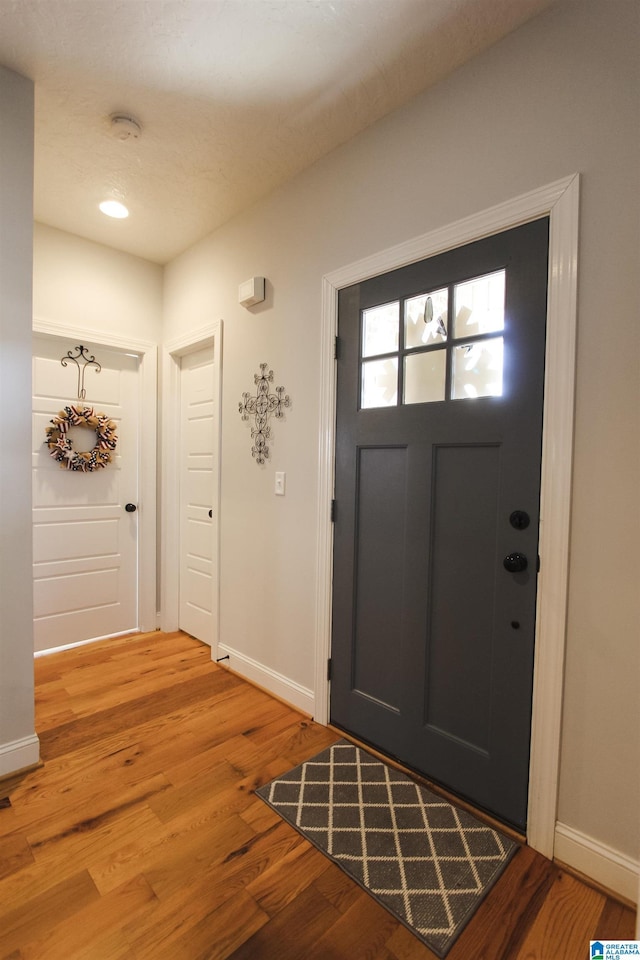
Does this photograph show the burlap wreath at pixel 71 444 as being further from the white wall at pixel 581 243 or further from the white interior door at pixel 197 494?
the white wall at pixel 581 243

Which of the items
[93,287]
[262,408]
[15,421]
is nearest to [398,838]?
[262,408]

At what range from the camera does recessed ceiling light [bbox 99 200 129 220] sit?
262 centimetres

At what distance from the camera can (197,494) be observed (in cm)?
326

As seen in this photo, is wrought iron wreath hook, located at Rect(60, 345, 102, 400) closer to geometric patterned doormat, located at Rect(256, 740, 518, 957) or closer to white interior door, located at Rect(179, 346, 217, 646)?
white interior door, located at Rect(179, 346, 217, 646)

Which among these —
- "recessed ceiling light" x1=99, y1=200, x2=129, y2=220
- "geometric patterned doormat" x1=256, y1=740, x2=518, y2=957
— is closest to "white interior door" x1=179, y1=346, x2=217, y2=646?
"recessed ceiling light" x1=99, y1=200, x2=129, y2=220

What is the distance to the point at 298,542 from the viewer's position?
235cm

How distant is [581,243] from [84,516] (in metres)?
3.24

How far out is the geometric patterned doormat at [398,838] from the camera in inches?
50.6

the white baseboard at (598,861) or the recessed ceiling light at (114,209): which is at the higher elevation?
the recessed ceiling light at (114,209)

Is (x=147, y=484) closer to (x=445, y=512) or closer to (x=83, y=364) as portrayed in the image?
(x=83, y=364)

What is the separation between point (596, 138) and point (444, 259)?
0.56 metres

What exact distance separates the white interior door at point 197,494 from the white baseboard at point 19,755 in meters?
1.21

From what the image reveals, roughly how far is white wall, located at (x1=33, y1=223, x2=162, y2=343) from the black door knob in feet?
9.93

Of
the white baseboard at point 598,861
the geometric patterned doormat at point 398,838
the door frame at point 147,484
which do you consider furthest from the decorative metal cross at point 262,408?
the white baseboard at point 598,861
